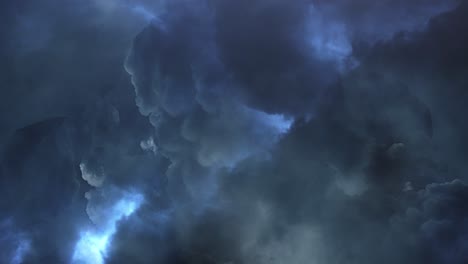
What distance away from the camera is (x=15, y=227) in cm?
6875

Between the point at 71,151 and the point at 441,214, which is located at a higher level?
the point at 71,151

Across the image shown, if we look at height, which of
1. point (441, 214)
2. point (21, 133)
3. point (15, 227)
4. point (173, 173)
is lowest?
point (441, 214)

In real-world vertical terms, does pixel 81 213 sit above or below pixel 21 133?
below

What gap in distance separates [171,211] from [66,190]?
13038 mm

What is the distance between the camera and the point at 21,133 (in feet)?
227

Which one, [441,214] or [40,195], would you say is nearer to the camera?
[441,214]

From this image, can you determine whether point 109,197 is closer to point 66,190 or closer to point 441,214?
point 66,190

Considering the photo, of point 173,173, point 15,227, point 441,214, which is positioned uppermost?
point 173,173

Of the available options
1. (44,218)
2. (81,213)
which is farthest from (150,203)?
(44,218)

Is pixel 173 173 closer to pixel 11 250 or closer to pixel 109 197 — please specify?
pixel 109 197

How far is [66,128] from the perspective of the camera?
230ft

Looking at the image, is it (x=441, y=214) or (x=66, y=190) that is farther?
(x=66, y=190)

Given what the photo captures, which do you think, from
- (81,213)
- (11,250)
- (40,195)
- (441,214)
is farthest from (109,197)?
(441,214)

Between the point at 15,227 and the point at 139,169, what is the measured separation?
53.4 feet
